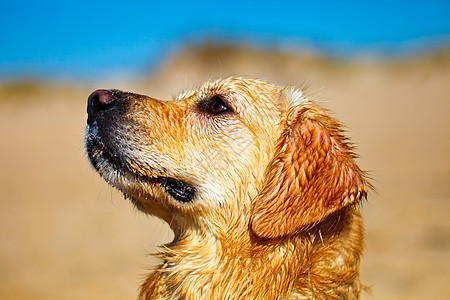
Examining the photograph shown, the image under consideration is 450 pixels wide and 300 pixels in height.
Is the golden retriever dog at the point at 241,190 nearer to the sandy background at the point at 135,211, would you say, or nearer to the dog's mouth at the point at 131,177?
the dog's mouth at the point at 131,177

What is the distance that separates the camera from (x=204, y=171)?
2973 mm

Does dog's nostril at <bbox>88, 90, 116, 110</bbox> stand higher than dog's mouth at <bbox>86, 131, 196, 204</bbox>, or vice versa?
dog's nostril at <bbox>88, 90, 116, 110</bbox>

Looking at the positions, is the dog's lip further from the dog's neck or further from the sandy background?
the dog's neck

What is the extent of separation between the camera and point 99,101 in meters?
3.00

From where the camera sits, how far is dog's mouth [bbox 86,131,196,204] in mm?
2949

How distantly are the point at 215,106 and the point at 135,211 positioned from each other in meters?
0.96

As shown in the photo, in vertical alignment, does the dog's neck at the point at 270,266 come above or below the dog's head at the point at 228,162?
below

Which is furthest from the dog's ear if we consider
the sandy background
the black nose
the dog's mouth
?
the black nose

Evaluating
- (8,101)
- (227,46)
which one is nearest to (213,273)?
(8,101)

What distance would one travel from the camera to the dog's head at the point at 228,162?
8.95 ft

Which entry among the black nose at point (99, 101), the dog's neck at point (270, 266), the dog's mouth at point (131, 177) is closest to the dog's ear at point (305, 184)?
the dog's neck at point (270, 266)

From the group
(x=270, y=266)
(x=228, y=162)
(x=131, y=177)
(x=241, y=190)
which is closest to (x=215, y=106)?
(x=228, y=162)

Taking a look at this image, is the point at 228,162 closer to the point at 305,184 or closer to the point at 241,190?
the point at 241,190

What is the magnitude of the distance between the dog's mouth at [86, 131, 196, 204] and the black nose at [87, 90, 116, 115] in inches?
6.9
